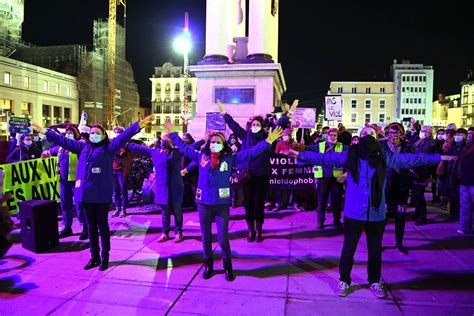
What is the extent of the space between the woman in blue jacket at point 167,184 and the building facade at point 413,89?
92.7 metres

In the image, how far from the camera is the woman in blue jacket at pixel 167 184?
7.20 m

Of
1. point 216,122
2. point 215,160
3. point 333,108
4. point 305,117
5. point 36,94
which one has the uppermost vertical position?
point 36,94

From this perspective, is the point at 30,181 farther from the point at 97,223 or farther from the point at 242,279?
the point at 242,279

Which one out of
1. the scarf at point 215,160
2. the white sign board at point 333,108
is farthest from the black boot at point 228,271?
the white sign board at point 333,108

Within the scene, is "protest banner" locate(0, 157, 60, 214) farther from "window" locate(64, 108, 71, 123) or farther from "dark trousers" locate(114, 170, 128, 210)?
"window" locate(64, 108, 71, 123)

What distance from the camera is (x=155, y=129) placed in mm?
96000

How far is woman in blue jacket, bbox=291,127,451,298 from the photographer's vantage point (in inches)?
185

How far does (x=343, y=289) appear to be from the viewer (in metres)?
4.82

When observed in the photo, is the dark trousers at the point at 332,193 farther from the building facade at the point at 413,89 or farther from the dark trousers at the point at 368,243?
the building facade at the point at 413,89

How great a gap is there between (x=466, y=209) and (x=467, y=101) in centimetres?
9829

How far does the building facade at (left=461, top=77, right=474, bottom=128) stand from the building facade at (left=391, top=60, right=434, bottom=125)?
7.54 m

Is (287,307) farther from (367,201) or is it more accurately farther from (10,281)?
(10,281)

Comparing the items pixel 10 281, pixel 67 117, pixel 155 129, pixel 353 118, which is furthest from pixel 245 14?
pixel 155 129

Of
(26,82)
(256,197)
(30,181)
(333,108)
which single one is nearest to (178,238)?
(256,197)
